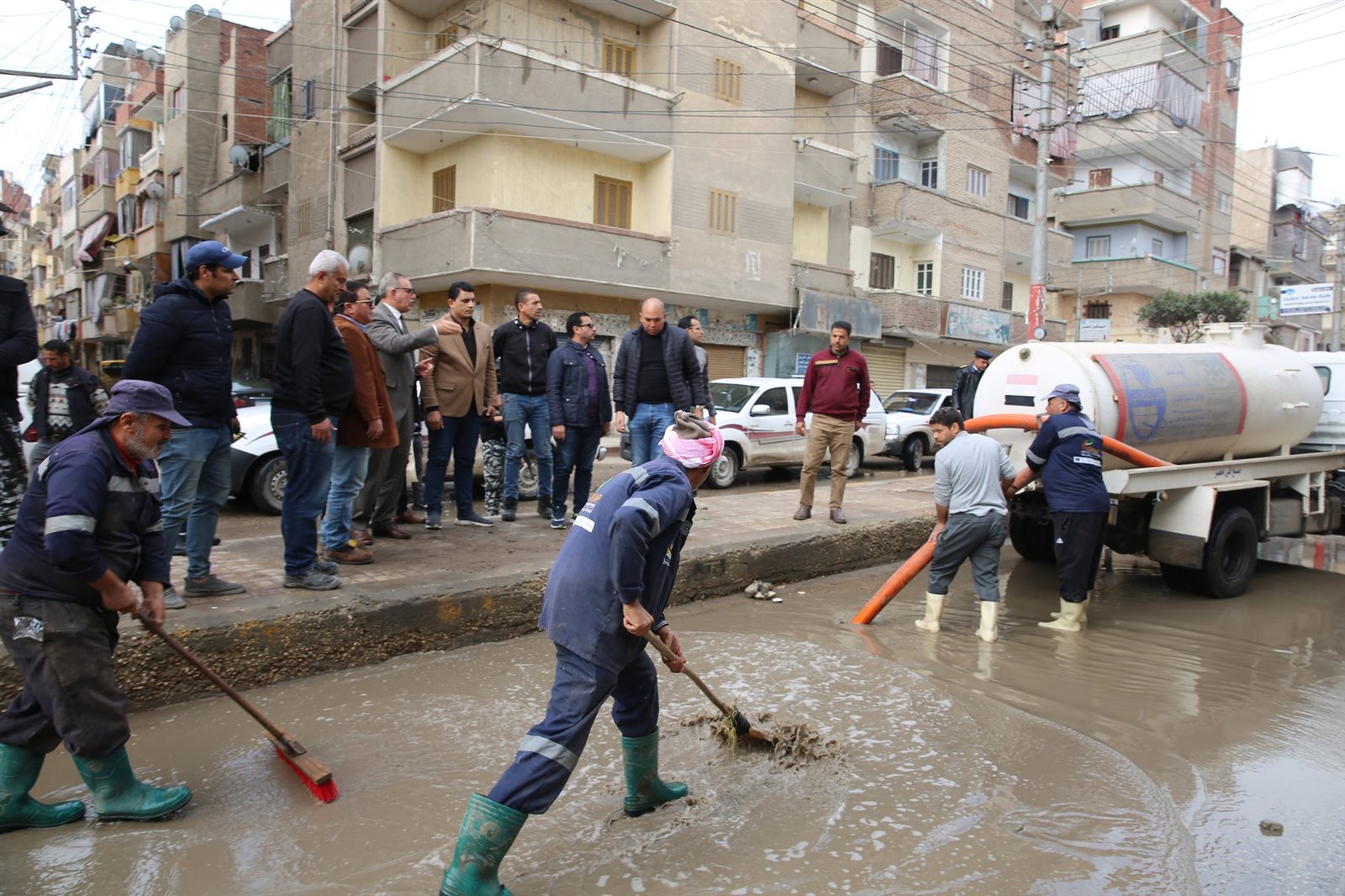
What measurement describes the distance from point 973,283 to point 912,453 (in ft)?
46.3

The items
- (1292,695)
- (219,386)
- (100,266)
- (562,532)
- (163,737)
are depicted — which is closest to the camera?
(163,737)

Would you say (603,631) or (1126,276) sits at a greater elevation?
(1126,276)

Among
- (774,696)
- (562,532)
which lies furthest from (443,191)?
(774,696)

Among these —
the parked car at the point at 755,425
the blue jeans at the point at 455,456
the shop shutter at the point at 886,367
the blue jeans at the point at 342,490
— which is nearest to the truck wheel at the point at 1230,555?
the parked car at the point at 755,425

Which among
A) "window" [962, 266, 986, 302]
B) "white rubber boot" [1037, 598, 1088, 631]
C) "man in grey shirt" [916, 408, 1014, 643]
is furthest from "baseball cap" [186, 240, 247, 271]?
"window" [962, 266, 986, 302]

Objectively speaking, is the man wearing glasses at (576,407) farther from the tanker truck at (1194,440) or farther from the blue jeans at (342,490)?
the tanker truck at (1194,440)

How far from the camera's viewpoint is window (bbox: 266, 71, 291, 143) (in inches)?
926

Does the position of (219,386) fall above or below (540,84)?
below

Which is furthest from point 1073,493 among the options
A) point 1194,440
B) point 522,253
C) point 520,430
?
point 522,253

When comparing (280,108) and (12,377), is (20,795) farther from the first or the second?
(280,108)

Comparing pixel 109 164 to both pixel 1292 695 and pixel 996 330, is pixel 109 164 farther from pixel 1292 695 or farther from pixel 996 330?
pixel 1292 695

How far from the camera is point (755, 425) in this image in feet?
42.4

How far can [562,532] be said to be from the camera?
6.98m

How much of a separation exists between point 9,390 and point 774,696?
177 inches
